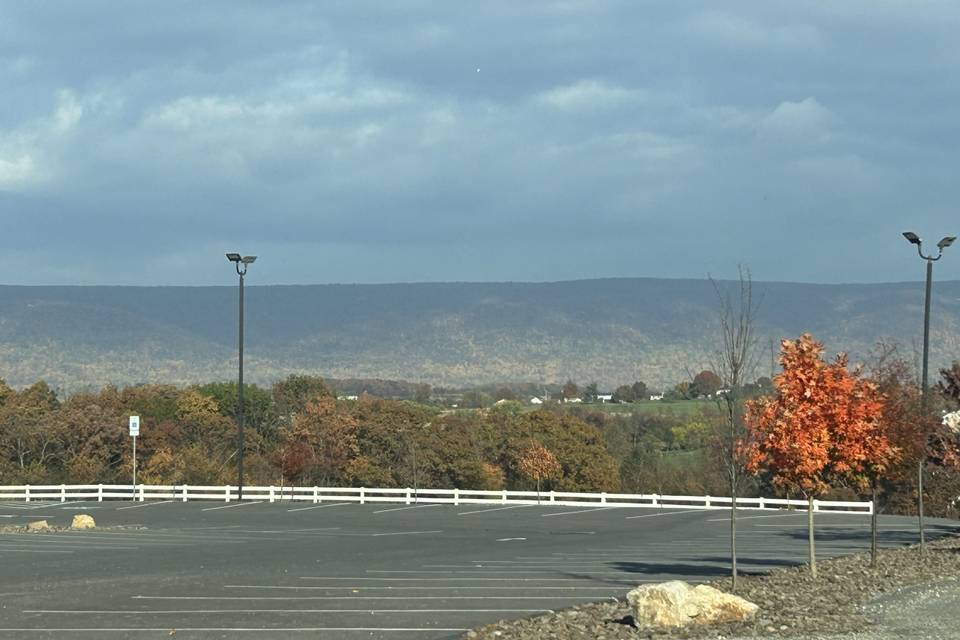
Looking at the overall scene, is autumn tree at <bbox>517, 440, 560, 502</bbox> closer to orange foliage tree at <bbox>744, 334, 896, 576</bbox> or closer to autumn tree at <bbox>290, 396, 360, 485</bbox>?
autumn tree at <bbox>290, 396, 360, 485</bbox>

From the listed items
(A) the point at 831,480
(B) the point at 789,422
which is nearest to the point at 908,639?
(B) the point at 789,422

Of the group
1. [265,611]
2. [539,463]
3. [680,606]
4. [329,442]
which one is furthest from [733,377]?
[329,442]

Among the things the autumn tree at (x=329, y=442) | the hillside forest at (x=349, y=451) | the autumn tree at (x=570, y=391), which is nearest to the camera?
the hillside forest at (x=349, y=451)

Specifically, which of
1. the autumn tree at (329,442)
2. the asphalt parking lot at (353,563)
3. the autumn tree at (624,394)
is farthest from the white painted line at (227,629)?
the autumn tree at (624,394)

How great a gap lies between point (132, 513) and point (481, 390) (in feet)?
441

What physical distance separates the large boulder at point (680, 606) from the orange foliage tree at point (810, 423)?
496cm

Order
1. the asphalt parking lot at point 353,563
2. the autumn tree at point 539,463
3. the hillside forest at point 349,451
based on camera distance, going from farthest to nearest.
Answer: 1. the hillside forest at point 349,451
2. the autumn tree at point 539,463
3. the asphalt parking lot at point 353,563

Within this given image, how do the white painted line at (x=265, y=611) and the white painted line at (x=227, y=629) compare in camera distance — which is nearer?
the white painted line at (x=227, y=629)

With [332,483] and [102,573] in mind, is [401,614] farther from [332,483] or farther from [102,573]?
[332,483]

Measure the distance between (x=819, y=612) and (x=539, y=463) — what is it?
183 ft

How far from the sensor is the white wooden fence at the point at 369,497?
52500 millimetres

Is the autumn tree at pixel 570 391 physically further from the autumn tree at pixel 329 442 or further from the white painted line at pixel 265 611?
the white painted line at pixel 265 611

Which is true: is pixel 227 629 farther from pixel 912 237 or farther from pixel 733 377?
pixel 912 237

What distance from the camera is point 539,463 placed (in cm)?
7456
